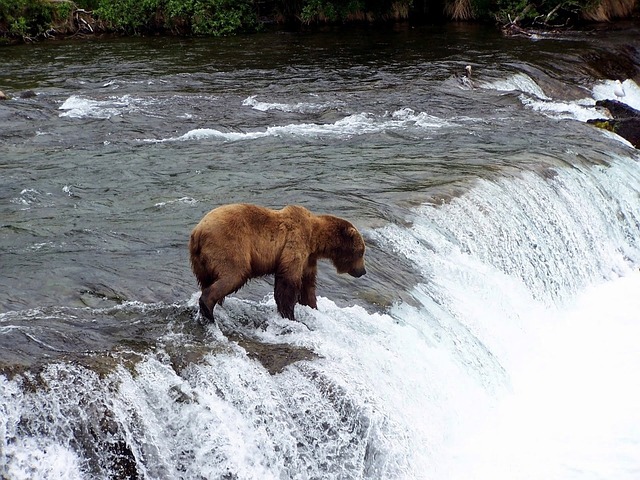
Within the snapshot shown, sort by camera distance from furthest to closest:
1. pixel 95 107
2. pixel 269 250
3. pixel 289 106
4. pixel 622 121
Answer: pixel 622 121 → pixel 289 106 → pixel 95 107 → pixel 269 250

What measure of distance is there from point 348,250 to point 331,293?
1.01m

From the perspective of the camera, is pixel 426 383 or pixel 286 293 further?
pixel 426 383

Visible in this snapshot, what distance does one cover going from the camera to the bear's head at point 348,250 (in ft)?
23.0

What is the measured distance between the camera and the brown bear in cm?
610

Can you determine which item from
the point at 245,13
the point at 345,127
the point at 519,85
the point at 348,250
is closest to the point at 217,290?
the point at 348,250

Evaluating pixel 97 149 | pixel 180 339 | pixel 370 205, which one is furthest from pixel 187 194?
pixel 180 339

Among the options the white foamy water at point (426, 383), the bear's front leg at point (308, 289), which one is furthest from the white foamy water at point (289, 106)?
the bear's front leg at point (308, 289)

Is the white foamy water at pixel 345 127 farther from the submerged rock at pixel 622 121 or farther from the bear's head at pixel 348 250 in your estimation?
the bear's head at pixel 348 250

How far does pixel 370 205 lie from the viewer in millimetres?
10031

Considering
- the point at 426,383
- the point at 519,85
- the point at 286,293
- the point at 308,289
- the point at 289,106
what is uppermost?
the point at 286,293

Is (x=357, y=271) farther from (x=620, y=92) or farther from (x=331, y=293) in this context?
(x=620, y=92)

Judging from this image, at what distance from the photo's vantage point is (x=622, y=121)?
1736cm

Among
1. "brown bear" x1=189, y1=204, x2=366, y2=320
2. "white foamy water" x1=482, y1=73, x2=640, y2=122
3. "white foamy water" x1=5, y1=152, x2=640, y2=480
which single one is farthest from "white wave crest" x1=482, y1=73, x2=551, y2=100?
"brown bear" x1=189, y1=204, x2=366, y2=320

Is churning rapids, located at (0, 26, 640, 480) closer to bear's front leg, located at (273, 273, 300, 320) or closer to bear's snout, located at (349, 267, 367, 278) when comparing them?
bear's front leg, located at (273, 273, 300, 320)
